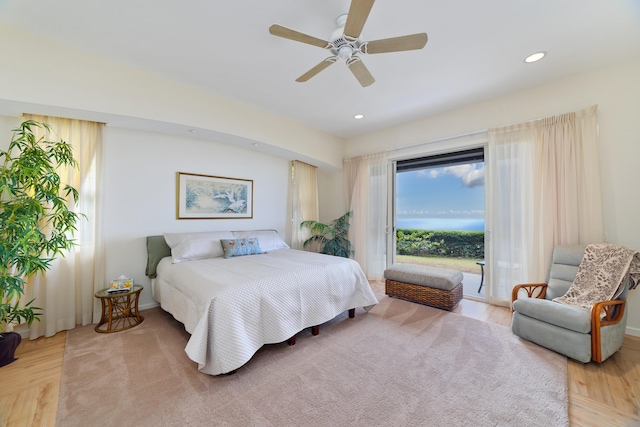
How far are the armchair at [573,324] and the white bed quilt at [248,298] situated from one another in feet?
5.16

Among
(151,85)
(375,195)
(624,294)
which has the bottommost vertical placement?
(624,294)

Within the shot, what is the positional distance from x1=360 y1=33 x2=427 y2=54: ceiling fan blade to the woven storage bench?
275 cm

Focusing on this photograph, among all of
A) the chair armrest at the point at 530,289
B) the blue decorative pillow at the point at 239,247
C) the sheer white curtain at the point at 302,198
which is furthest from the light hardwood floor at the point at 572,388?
the sheer white curtain at the point at 302,198

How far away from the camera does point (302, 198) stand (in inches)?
198

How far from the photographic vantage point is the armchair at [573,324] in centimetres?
200

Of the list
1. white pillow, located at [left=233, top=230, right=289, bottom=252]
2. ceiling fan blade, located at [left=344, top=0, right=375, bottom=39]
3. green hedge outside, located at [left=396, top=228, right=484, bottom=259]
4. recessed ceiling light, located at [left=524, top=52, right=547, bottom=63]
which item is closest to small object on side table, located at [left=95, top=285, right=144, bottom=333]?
white pillow, located at [left=233, top=230, right=289, bottom=252]

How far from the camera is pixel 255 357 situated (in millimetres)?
2193

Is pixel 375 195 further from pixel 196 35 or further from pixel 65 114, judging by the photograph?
pixel 65 114

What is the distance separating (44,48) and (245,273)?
9.02ft

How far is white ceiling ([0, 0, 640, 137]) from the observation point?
1895 mm

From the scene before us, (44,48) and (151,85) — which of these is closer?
(44,48)

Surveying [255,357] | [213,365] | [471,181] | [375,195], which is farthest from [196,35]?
[471,181]

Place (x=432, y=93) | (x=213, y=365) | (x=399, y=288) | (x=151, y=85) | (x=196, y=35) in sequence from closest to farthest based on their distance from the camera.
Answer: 1. (x=213, y=365)
2. (x=196, y=35)
3. (x=151, y=85)
4. (x=432, y=93)
5. (x=399, y=288)

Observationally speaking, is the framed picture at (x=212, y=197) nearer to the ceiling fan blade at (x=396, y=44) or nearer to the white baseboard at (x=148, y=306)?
the white baseboard at (x=148, y=306)
